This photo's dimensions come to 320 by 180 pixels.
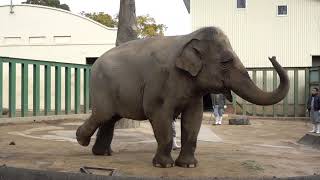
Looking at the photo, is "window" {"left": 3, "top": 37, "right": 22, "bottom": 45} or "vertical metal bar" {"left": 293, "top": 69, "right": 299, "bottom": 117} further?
"window" {"left": 3, "top": 37, "right": 22, "bottom": 45}

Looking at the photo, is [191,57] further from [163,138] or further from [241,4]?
[241,4]

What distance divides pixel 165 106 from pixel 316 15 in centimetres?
2752

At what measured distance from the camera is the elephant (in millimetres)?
8281

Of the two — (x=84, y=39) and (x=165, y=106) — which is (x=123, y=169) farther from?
(x=84, y=39)

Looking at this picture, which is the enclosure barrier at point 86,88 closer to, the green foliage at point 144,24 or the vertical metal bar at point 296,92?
the vertical metal bar at point 296,92

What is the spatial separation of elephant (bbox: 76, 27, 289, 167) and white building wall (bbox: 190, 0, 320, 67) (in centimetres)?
2499

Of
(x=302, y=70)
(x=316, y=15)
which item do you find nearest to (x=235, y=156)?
(x=302, y=70)

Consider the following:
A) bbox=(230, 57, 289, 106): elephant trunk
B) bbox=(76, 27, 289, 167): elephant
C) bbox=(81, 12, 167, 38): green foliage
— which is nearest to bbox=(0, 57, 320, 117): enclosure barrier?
Answer: bbox=(76, 27, 289, 167): elephant

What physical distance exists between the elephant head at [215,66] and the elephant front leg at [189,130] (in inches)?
14.7

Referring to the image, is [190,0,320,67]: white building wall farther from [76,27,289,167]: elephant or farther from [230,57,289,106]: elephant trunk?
[230,57,289,106]: elephant trunk

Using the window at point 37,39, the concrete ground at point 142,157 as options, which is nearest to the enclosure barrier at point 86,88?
the window at point 37,39

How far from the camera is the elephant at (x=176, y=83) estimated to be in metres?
8.28

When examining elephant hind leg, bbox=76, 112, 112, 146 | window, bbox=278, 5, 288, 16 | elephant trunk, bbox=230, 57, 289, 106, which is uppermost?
window, bbox=278, 5, 288, 16

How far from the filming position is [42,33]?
36562mm
